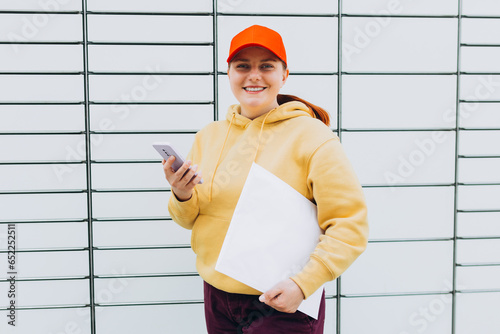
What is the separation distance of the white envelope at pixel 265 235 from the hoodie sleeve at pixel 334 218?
7 cm

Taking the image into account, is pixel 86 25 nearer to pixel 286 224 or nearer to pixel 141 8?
pixel 141 8

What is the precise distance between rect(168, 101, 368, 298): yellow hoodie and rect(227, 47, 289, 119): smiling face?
0.08 m

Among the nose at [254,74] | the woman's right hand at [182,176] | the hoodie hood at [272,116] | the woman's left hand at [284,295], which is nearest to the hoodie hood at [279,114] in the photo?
the hoodie hood at [272,116]

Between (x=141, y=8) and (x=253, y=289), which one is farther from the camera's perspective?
(x=141, y=8)

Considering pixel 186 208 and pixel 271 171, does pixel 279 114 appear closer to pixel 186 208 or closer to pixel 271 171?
pixel 271 171

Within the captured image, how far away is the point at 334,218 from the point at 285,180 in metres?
0.21

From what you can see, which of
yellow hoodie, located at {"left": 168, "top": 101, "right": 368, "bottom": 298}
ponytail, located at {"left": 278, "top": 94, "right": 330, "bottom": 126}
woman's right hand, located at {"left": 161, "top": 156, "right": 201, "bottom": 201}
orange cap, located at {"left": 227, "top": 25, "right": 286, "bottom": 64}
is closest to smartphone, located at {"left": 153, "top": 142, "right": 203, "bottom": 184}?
woman's right hand, located at {"left": 161, "top": 156, "right": 201, "bottom": 201}

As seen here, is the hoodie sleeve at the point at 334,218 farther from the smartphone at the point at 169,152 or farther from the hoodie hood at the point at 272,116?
the smartphone at the point at 169,152

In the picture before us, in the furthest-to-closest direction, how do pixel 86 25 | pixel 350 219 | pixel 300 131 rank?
pixel 86 25 < pixel 300 131 < pixel 350 219

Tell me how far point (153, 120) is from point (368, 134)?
4.76 ft

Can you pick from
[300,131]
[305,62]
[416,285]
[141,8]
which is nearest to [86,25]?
[141,8]

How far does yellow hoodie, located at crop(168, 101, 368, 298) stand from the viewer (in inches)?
54.6

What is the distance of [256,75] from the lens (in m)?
1.54

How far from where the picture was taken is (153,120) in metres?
2.86
